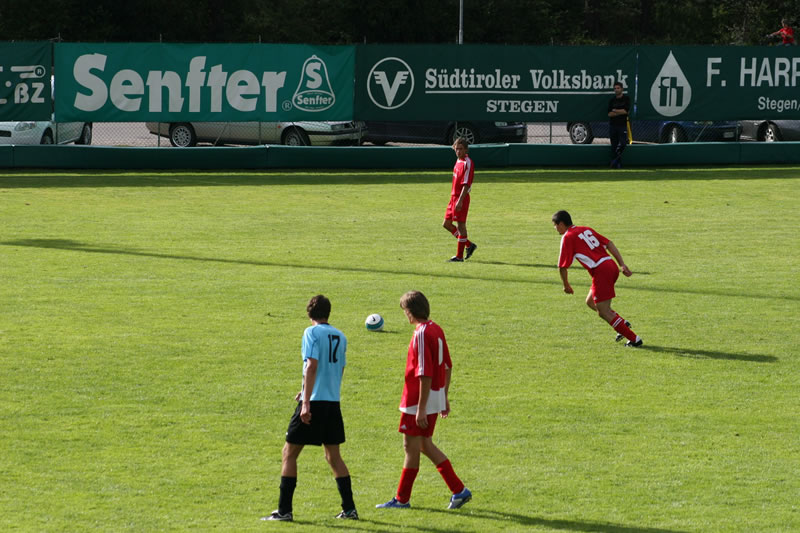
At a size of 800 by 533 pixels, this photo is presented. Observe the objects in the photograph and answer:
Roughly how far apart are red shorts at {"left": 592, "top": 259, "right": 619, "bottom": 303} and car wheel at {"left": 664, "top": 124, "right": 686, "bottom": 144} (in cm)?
2234

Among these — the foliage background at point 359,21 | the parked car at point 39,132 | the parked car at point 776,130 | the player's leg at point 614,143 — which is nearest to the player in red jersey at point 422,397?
the player's leg at point 614,143

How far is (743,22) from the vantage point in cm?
6225

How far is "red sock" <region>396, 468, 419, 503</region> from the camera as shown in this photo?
26.4 feet

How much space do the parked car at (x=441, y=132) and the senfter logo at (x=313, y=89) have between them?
11.4ft

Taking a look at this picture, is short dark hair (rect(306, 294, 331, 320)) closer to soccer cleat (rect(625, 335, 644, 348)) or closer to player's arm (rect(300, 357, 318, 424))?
player's arm (rect(300, 357, 318, 424))

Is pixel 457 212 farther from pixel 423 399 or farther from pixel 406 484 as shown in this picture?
pixel 423 399

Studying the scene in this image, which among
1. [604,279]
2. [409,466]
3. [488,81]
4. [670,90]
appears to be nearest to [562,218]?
[604,279]

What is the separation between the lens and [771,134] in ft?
112

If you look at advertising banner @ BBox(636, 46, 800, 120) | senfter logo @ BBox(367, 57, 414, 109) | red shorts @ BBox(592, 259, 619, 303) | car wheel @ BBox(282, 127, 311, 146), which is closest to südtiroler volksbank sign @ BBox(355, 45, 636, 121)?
senfter logo @ BBox(367, 57, 414, 109)

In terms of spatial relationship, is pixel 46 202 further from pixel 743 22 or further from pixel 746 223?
pixel 743 22

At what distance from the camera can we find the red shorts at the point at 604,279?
12.9 meters

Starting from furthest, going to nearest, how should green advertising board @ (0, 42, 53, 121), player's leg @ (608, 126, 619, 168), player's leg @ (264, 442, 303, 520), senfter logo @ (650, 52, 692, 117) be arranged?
senfter logo @ (650, 52, 692, 117), player's leg @ (608, 126, 619, 168), green advertising board @ (0, 42, 53, 121), player's leg @ (264, 442, 303, 520)

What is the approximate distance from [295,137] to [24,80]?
24.9 ft

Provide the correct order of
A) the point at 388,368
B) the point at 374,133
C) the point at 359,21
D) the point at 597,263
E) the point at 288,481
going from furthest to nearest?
the point at 359,21 → the point at 374,133 → the point at 597,263 → the point at 388,368 → the point at 288,481
